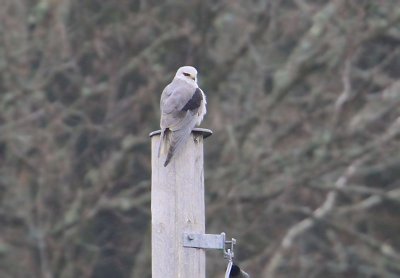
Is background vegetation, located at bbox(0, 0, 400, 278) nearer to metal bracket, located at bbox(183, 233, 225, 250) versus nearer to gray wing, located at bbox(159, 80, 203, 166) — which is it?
gray wing, located at bbox(159, 80, 203, 166)

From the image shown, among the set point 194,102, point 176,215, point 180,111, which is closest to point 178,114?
point 180,111

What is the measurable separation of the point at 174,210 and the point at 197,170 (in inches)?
6.8

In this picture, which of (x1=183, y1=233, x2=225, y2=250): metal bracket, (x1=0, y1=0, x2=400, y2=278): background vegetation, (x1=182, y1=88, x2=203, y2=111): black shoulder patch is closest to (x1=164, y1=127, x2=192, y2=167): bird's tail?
(x1=183, y1=233, x2=225, y2=250): metal bracket

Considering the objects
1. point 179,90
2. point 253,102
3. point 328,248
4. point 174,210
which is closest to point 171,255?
point 174,210

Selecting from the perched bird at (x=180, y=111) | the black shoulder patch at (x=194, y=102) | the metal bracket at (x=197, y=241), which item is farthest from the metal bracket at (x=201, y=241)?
the black shoulder patch at (x=194, y=102)

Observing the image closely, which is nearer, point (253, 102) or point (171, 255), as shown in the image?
point (171, 255)

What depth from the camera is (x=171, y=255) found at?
4402mm

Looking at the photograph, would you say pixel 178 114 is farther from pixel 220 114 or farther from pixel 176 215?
pixel 220 114

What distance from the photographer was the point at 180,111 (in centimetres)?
545

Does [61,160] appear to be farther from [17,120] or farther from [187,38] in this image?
[187,38]

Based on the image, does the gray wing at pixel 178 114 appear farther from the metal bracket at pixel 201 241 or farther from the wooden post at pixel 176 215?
the metal bracket at pixel 201 241

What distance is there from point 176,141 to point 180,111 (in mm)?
911

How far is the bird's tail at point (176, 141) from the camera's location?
4.46 meters

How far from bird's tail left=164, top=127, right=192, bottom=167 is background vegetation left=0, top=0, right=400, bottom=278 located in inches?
260
